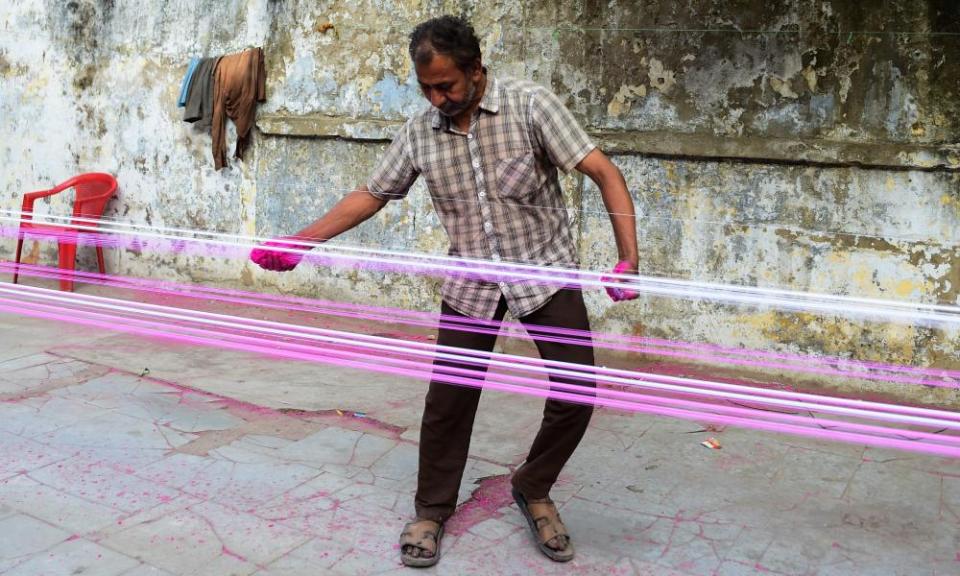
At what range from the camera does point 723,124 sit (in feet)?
17.0

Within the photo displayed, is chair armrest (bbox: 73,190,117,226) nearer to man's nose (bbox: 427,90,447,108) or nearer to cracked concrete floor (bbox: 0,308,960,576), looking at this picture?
cracked concrete floor (bbox: 0,308,960,576)

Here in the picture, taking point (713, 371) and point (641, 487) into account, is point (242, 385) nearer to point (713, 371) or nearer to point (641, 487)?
Answer: point (641, 487)

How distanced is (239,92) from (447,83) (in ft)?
14.6

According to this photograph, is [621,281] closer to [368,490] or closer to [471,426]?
[471,426]

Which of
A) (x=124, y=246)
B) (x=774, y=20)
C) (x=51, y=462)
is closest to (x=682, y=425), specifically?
(x=774, y=20)


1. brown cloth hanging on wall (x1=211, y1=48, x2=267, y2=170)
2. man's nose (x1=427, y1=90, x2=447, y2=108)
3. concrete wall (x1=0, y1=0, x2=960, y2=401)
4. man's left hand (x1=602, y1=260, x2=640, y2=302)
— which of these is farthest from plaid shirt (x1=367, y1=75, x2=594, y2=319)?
brown cloth hanging on wall (x1=211, y1=48, x2=267, y2=170)

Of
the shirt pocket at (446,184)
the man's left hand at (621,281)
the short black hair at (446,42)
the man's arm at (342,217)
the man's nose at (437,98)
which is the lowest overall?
the man's left hand at (621,281)

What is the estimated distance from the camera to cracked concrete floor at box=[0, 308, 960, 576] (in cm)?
296

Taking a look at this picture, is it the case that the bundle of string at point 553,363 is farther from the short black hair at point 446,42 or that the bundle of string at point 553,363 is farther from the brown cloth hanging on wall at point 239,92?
the brown cloth hanging on wall at point 239,92

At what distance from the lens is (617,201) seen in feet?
9.19

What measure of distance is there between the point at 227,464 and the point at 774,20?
382 centimetres

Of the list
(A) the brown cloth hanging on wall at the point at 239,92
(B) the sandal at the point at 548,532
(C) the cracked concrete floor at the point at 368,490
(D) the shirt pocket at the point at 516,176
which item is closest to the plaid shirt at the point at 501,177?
(D) the shirt pocket at the point at 516,176

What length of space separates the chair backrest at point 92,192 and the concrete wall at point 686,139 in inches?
24.3

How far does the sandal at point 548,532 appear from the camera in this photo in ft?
9.62
